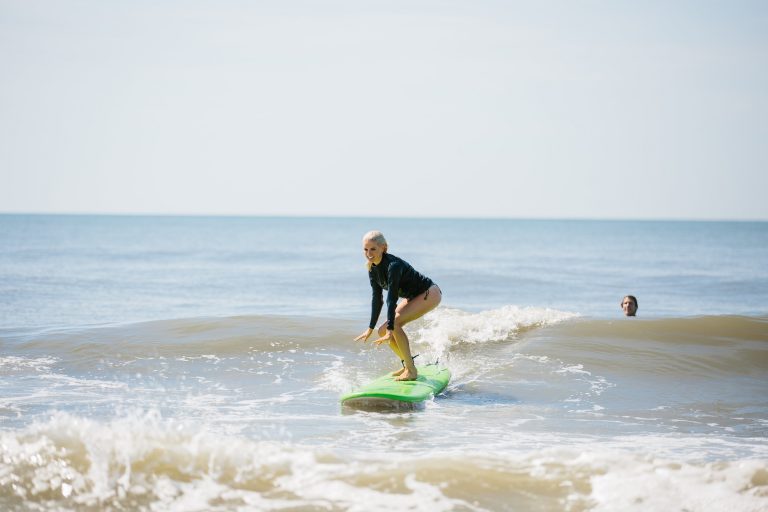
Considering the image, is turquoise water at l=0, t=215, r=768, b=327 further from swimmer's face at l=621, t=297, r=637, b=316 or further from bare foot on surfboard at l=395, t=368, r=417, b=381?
bare foot on surfboard at l=395, t=368, r=417, b=381

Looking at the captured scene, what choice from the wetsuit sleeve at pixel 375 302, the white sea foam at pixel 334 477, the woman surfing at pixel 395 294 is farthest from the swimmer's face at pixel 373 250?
the white sea foam at pixel 334 477

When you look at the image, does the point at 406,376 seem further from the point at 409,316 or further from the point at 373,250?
the point at 373,250

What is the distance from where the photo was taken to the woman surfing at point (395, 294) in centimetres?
885

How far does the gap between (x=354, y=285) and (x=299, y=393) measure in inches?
804

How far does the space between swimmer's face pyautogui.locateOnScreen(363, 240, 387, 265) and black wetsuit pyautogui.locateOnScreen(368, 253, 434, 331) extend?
122mm

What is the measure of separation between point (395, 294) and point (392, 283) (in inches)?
5.1

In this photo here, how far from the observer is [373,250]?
8.75m

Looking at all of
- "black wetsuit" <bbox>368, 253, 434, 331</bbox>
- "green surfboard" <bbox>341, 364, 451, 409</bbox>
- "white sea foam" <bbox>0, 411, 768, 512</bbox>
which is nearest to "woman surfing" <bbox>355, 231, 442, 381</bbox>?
"black wetsuit" <bbox>368, 253, 434, 331</bbox>

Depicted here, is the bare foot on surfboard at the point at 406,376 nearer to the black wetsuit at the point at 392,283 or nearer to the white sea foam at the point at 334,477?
the black wetsuit at the point at 392,283

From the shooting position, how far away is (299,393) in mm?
9938

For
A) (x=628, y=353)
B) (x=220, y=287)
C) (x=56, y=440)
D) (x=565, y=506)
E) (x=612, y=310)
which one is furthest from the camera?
(x=220, y=287)

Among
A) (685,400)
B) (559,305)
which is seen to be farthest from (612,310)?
(685,400)

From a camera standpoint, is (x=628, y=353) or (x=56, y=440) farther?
(x=628, y=353)

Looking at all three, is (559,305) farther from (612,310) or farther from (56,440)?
(56,440)
